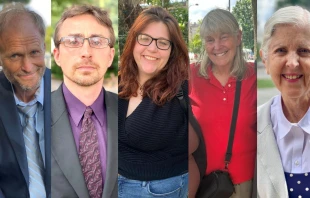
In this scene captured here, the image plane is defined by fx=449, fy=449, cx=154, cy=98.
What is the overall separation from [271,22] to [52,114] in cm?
267

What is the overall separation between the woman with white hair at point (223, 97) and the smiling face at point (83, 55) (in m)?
1.06

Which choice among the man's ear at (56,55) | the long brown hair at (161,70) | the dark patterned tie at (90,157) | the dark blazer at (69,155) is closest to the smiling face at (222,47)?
the long brown hair at (161,70)

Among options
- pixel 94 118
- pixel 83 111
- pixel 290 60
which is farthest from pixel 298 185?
pixel 83 111

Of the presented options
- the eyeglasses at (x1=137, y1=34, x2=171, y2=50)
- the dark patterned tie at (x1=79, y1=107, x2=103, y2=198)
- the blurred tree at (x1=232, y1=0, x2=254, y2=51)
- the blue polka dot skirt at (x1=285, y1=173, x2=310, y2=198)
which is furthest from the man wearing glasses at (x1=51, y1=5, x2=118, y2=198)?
the blue polka dot skirt at (x1=285, y1=173, x2=310, y2=198)

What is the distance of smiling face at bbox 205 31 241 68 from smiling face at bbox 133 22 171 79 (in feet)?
1.57

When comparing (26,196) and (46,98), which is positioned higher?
(46,98)

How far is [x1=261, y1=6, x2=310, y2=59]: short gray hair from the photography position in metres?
4.89

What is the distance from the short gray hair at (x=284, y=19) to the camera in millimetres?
4891

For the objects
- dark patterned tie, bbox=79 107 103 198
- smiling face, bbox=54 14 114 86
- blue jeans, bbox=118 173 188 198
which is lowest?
blue jeans, bbox=118 173 188 198

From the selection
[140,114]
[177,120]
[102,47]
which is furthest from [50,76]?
[177,120]

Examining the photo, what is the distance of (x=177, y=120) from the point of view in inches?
199

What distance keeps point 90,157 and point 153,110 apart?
2.88 ft

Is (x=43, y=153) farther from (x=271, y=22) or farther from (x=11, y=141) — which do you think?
(x=271, y=22)

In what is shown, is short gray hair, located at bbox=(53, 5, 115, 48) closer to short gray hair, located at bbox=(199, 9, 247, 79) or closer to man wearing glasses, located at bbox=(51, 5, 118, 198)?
man wearing glasses, located at bbox=(51, 5, 118, 198)
